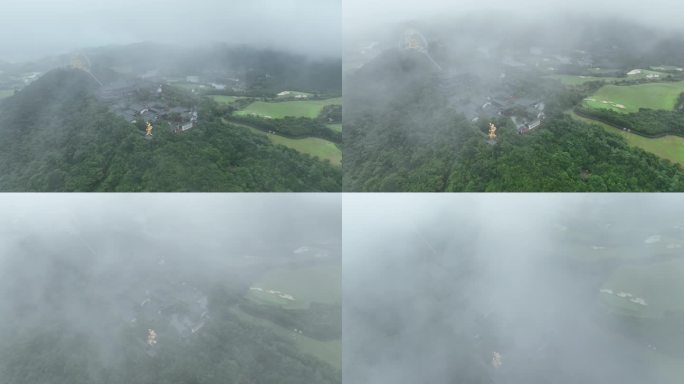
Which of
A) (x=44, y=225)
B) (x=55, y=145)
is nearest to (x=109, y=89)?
(x=55, y=145)

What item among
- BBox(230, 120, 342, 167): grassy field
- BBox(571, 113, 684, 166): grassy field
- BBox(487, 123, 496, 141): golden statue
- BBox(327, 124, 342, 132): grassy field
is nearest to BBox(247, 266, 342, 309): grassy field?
BBox(230, 120, 342, 167): grassy field

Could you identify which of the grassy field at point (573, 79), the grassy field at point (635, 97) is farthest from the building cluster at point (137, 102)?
the grassy field at point (635, 97)

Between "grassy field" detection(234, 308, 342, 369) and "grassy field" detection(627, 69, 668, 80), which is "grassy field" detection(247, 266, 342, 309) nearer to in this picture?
"grassy field" detection(234, 308, 342, 369)

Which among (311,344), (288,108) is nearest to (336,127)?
(288,108)

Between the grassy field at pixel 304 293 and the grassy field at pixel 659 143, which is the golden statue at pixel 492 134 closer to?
the grassy field at pixel 659 143

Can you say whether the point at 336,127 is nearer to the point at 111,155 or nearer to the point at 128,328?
the point at 111,155

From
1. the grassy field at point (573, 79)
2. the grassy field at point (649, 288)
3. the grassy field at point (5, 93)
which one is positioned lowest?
the grassy field at point (649, 288)
